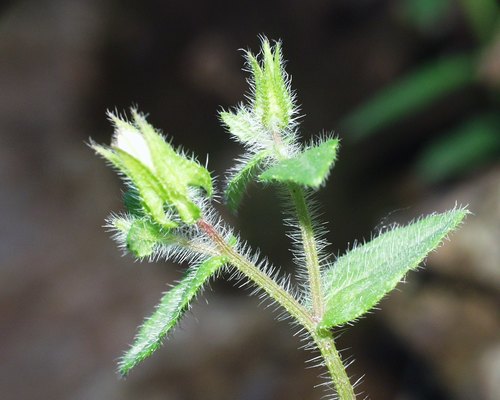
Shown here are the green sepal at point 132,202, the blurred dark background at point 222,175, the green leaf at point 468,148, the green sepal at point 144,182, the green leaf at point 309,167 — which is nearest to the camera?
the green leaf at point 309,167

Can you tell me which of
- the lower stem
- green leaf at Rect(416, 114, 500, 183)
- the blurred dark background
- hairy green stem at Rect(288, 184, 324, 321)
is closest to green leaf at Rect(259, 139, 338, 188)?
hairy green stem at Rect(288, 184, 324, 321)

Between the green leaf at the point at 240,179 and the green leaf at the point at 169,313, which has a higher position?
the green leaf at the point at 240,179

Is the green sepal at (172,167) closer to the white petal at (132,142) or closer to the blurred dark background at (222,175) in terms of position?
the white petal at (132,142)

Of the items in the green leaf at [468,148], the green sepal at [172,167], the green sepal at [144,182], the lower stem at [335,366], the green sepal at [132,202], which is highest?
the green leaf at [468,148]

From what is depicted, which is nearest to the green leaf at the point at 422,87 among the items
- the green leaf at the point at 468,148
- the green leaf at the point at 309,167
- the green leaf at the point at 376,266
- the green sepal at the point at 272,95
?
the green leaf at the point at 468,148

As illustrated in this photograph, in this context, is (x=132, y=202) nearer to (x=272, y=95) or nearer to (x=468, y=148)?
(x=272, y=95)

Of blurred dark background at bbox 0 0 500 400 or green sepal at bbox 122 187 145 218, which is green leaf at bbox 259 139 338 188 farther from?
blurred dark background at bbox 0 0 500 400

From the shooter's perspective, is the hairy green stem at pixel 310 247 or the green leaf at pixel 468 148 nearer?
the hairy green stem at pixel 310 247
